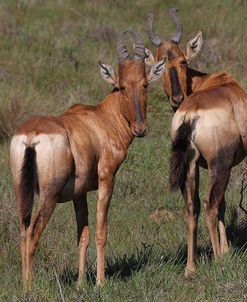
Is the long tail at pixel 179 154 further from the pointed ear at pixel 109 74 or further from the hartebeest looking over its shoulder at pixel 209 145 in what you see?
the pointed ear at pixel 109 74

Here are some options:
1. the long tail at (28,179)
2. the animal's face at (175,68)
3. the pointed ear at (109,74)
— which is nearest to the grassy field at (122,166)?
the long tail at (28,179)

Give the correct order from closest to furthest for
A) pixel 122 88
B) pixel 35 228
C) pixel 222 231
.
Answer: pixel 35 228 → pixel 122 88 → pixel 222 231

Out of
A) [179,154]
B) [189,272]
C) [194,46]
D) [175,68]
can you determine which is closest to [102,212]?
[179,154]

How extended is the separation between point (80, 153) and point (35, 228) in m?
0.78

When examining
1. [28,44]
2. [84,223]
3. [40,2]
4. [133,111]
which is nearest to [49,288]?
[84,223]

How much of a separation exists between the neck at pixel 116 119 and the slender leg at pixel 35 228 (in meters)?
1.34

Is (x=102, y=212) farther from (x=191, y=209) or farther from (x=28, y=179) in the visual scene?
(x=28, y=179)

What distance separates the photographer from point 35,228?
686cm

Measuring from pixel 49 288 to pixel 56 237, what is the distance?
2129mm

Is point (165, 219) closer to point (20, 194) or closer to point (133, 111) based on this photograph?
point (133, 111)

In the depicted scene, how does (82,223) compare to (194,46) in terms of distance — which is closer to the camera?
(82,223)

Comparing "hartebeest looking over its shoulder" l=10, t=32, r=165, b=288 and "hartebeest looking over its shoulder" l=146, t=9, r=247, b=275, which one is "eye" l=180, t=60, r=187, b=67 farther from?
"hartebeest looking over its shoulder" l=10, t=32, r=165, b=288

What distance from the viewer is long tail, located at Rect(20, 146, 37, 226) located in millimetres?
6707

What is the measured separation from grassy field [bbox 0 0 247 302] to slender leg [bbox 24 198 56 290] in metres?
0.17
